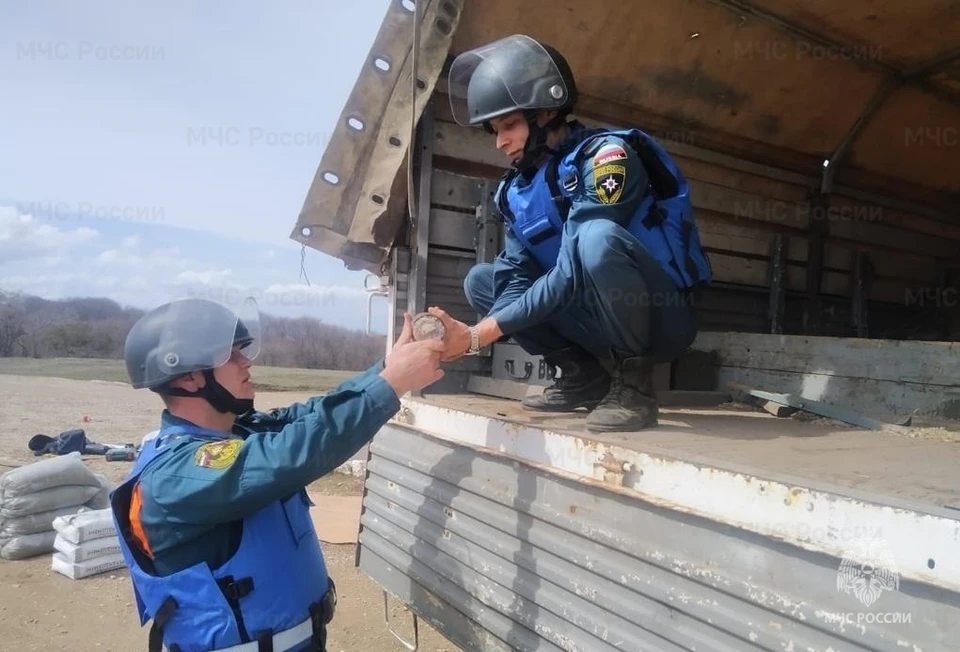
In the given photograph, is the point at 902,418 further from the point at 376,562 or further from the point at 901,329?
the point at 901,329

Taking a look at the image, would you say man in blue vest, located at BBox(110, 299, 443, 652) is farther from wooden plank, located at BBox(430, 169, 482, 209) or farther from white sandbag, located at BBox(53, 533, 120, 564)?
white sandbag, located at BBox(53, 533, 120, 564)

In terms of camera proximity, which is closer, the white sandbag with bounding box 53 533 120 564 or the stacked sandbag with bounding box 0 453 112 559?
the white sandbag with bounding box 53 533 120 564

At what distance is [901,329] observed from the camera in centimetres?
480

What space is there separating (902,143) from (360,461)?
5217 mm

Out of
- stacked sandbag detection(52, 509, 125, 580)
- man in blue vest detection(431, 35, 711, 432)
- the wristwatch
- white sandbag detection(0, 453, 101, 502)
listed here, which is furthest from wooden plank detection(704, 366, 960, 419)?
white sandbag detection(0, 453, 101, 502)

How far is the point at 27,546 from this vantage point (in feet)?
15.9

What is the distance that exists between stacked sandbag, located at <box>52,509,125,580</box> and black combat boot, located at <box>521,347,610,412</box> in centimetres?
322

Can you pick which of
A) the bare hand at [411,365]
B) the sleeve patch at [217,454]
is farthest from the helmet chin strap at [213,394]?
the bare hand at [411,365]

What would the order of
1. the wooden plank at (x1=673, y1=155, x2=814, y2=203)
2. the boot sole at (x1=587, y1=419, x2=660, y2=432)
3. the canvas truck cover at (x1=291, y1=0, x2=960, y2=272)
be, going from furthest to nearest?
the wooden plank at (x1=673, y1=155, x2=814, y2=203)
the canvas truck cover at (x1=291, y1=0, x2=960, y2=272)
the boot sole at (x1=587, y1=419, x2=660, y2=432)

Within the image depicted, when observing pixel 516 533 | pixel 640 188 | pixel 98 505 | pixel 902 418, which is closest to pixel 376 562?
pixel 516 533

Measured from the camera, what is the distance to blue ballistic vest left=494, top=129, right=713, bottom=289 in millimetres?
2256

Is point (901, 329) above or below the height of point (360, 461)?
above

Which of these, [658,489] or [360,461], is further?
[360,461]

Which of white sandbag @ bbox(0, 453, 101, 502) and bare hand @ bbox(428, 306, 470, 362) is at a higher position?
bare hand @ bbox(428, 306, 470, 362)
